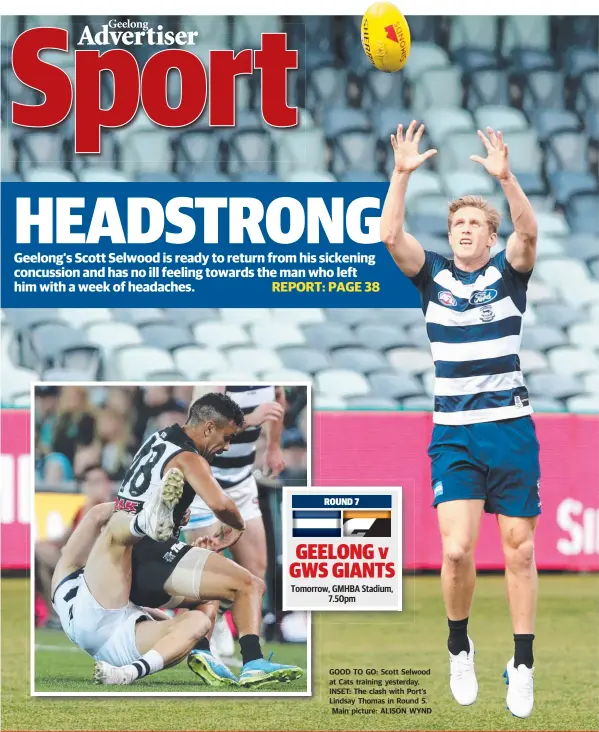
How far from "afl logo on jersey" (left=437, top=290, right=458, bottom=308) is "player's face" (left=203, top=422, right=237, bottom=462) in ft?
3.39

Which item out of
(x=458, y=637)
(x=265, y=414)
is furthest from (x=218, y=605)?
(x=458, y=637)

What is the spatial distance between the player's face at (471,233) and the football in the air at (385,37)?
0.69m

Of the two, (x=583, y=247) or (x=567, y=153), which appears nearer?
(x=567, y=153)

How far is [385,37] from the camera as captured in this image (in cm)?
482

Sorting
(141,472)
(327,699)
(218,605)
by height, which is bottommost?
(327,699)

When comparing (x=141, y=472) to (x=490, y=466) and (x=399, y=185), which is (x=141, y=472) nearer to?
(x=490, y=466)

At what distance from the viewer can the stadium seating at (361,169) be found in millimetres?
5066

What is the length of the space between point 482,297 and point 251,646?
1.77m

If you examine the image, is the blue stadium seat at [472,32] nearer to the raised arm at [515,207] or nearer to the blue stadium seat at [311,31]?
the blue stadium seat at [311,31]

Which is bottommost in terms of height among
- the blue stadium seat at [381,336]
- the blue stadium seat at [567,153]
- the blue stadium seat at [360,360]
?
the blue stadium seat at [360,360]

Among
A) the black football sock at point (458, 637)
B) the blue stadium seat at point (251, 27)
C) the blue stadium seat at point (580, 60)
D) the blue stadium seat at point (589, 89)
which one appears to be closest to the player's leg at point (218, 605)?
the black football sock at point (458, 637)

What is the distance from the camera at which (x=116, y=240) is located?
502 centimetres

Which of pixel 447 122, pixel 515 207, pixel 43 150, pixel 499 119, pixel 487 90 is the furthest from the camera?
pixel 487 90
